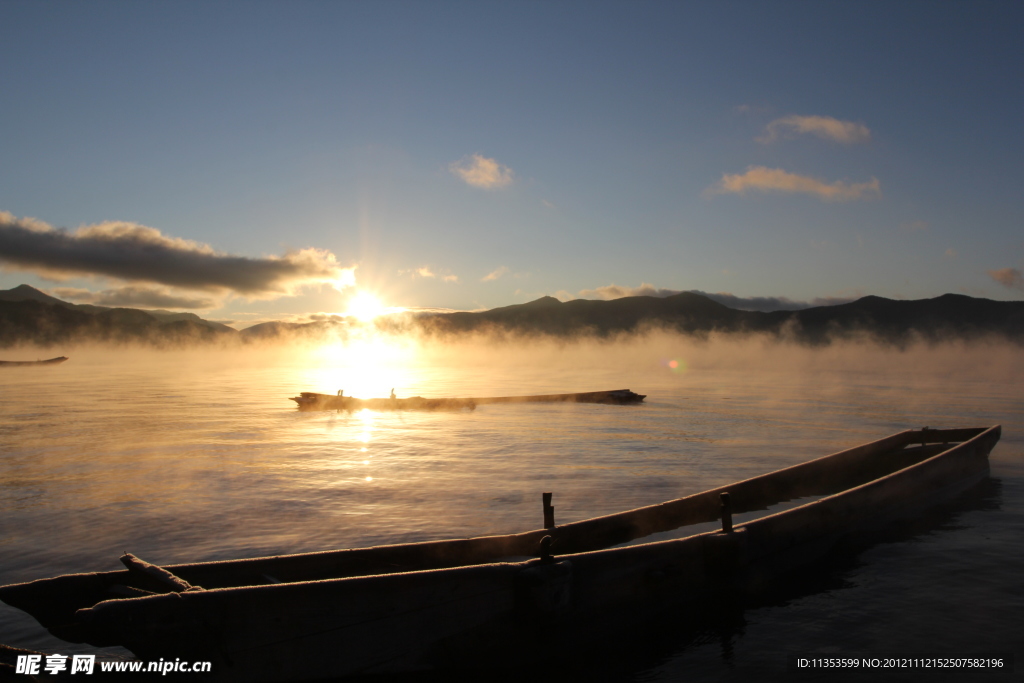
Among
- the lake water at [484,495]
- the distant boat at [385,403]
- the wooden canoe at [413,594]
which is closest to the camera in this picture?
the wooden canoe at [413,594]

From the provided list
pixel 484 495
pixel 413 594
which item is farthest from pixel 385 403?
pixel 413 594

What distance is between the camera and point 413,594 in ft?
18.1

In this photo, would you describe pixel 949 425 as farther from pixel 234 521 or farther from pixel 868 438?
pixel 234 521

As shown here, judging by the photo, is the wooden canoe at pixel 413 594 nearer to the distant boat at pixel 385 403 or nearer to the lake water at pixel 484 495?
the lake water at pixel 484 495

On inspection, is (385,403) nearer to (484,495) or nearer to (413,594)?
(484,495)

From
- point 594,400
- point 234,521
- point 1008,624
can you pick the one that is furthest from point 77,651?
point 594,400

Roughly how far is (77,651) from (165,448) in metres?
18.4

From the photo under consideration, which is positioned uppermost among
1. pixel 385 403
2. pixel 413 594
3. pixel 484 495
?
pixel 413 594

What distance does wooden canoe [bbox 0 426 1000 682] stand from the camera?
501 cm

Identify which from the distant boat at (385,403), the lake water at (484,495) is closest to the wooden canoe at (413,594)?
the lake water at (484,495)

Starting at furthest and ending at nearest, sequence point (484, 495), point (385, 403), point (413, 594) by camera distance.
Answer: point (385, 403)
point (484, 495)
point (413, 594)

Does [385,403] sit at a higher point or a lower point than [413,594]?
lower

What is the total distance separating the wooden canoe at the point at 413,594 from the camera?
16.4ft

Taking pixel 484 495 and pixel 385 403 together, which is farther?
pixel 385 403
